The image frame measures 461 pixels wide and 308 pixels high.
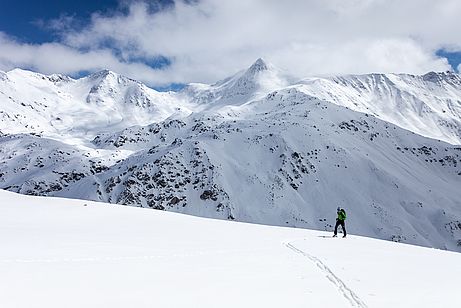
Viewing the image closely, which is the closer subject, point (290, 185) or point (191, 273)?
point (191, 273)

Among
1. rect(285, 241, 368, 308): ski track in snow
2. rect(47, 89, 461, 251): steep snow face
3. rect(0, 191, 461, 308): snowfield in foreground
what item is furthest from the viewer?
rect(47, 89, 461, 251): steep snow face

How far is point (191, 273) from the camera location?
13695mm

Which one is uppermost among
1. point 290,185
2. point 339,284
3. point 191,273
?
point 290,185

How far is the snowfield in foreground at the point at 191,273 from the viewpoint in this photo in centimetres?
1038

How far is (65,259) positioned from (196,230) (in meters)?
13.7

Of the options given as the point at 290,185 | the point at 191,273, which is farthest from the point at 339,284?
the point at 290,185

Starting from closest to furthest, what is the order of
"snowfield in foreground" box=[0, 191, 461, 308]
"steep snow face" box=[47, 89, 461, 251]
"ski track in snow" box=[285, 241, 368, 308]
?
"snowfield in foreground" box=[0, 191, 461, 308]
"ski track in snow" box=[285, 241, 368, 308]
"steep snow face" box=[47, 89, 461, 251]

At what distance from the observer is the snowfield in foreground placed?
10.4 meters

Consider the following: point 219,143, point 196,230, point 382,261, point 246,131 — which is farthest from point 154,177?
point 382,261

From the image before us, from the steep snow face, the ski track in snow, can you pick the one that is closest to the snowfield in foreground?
the ski track in snow

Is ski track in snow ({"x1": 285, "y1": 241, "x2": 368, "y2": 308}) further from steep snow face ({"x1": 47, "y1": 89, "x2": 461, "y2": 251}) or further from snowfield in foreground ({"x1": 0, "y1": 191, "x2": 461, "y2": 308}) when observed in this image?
steep snow face ({"x1": 47, "y1": 89, "x2": 461, "y2": 251})

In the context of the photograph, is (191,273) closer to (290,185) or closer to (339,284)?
(339,284)

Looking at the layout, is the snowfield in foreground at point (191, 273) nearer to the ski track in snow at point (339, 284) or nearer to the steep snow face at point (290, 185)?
the ski track in snow at point (339, 284)

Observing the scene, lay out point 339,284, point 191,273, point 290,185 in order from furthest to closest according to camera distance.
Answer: point 290,185, point 191,273, point 339,284
